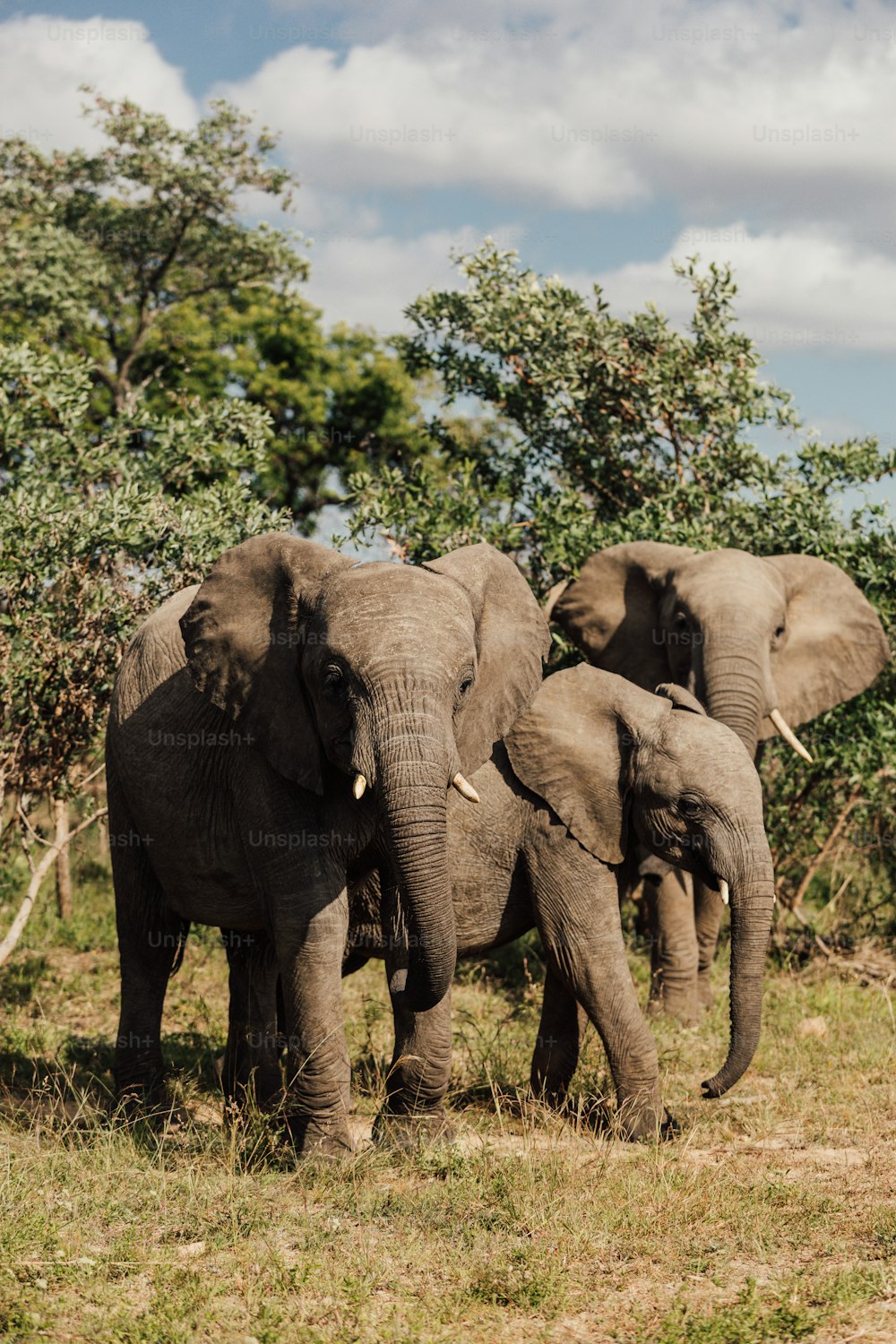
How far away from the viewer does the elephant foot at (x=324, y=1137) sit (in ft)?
22.2

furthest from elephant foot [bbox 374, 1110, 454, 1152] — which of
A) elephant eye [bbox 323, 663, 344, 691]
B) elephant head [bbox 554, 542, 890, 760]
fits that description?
elephant head [bbox 554, 542, 890, 760]

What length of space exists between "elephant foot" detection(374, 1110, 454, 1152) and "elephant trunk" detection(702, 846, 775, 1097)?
1275mm

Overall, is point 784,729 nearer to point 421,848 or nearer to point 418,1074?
point 418,1074

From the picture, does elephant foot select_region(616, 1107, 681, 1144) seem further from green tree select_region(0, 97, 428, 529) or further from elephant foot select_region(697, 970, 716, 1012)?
green tree select_region(0, 97, 428, 529)

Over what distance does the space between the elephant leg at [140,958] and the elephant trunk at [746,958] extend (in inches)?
121

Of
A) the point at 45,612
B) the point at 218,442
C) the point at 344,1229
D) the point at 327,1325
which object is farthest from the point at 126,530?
the point at 327,1325

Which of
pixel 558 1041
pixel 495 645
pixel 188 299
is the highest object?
pixel 188 299

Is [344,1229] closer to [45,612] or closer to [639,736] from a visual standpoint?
[639,736]

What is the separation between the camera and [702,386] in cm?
1274

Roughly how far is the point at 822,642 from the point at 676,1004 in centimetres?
280

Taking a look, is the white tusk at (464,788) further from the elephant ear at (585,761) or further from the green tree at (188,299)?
the green tree at (188,299)

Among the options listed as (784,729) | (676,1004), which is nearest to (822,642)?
(784,729)

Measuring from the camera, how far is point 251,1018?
838 cm

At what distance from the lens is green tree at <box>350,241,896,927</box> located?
11961 mm
